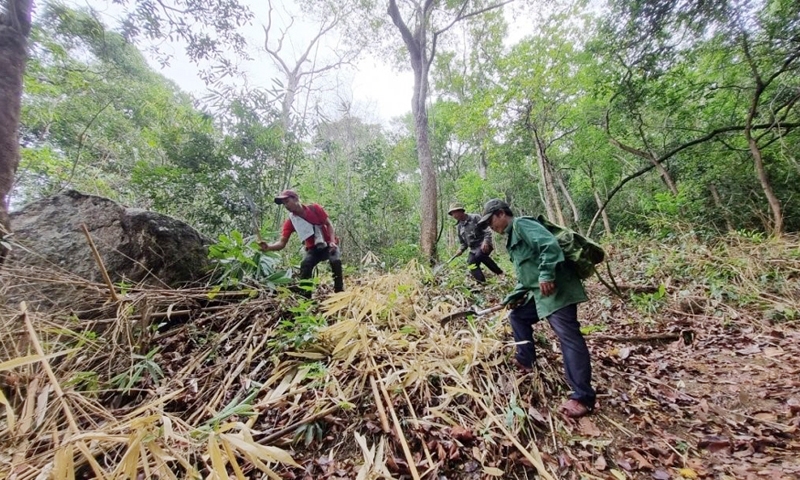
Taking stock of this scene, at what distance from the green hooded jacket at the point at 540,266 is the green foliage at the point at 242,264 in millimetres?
2362

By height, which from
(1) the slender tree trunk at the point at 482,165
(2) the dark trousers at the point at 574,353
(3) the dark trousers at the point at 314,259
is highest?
(1) the slender tree trunk at the point at 482,165

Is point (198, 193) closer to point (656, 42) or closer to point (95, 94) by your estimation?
point (95, 94)

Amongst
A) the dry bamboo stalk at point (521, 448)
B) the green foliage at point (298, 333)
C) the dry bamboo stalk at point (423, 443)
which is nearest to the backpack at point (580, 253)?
the dry bamboo stalk at point (521, 448)

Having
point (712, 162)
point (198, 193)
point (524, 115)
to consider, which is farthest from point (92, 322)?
point (712, 162)

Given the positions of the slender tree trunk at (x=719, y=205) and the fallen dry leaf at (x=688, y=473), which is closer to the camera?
the fallen dry leaf at (x=688, y=473)

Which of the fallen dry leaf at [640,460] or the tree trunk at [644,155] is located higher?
the tree trunk at [644,155]

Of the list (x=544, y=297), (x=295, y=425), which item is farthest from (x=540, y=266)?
(x=295, y=425)

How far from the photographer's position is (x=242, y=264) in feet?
10.7

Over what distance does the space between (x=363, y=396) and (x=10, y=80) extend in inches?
162

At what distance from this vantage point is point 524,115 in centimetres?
813

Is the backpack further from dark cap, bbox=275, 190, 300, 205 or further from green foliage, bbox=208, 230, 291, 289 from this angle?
dark cap, bbox=275, 190, 300, 205

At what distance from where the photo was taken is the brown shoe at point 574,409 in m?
2.02

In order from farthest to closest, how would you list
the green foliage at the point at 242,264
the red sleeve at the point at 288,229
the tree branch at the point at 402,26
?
1. the tree branch at the point at 402,26
2. the red sleeve at the point at 288,229
3. the green foliage at the point at 242,264

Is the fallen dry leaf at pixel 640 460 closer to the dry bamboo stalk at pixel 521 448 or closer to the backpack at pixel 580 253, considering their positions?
the dry bamboo stalk at pixel 521 448
